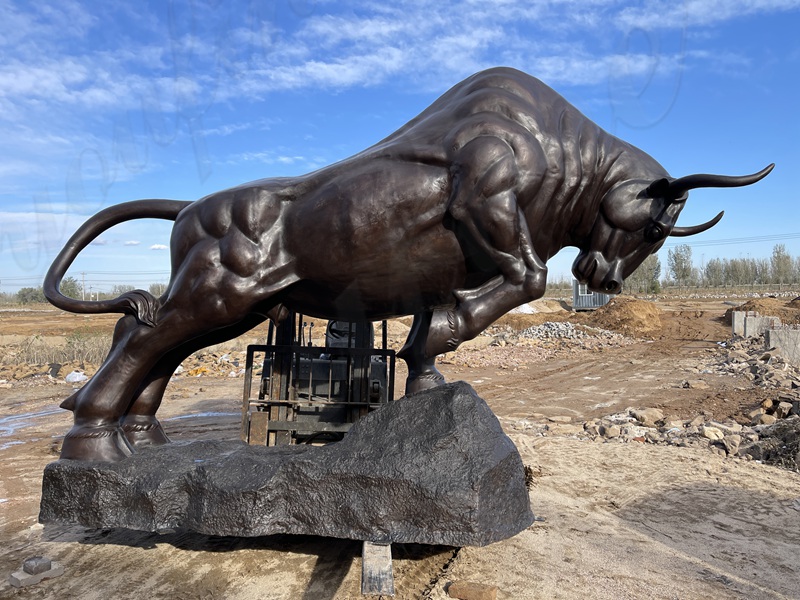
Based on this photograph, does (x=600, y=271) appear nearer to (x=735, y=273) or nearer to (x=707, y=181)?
(x=707, y=181)

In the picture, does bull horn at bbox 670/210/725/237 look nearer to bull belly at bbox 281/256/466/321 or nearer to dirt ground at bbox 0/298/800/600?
bull belly at bbox 281/256/466/321

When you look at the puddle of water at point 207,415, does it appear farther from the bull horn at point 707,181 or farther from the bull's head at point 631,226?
the bull horn at point 707,181

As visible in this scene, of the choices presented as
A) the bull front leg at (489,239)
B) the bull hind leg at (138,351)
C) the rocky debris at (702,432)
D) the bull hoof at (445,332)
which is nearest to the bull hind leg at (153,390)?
the bull hind leg at (138,351)

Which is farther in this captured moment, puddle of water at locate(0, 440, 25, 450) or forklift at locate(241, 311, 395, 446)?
puddle of water at locate(0, 440, 25, 450)

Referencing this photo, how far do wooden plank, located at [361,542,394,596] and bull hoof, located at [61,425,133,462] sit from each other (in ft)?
4.17

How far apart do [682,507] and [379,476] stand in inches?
111

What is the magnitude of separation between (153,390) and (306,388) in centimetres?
343

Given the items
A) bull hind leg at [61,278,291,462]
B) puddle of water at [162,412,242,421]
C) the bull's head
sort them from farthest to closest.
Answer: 1. puddle of water at [162,412,242,421]
2. the bull's head
3. bull hind leg at [61,278,291,462]

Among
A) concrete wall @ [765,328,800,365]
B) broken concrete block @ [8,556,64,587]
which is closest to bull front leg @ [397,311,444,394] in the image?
broken concrete block @ [8,556,64,587]

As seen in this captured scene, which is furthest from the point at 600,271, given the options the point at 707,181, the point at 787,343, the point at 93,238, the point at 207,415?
the point at 787,343

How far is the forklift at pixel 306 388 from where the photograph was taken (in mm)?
4922

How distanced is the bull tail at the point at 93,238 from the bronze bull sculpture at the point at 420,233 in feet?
0.04

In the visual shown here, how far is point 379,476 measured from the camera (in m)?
2.46

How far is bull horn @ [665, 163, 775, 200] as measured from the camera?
2609 mm
